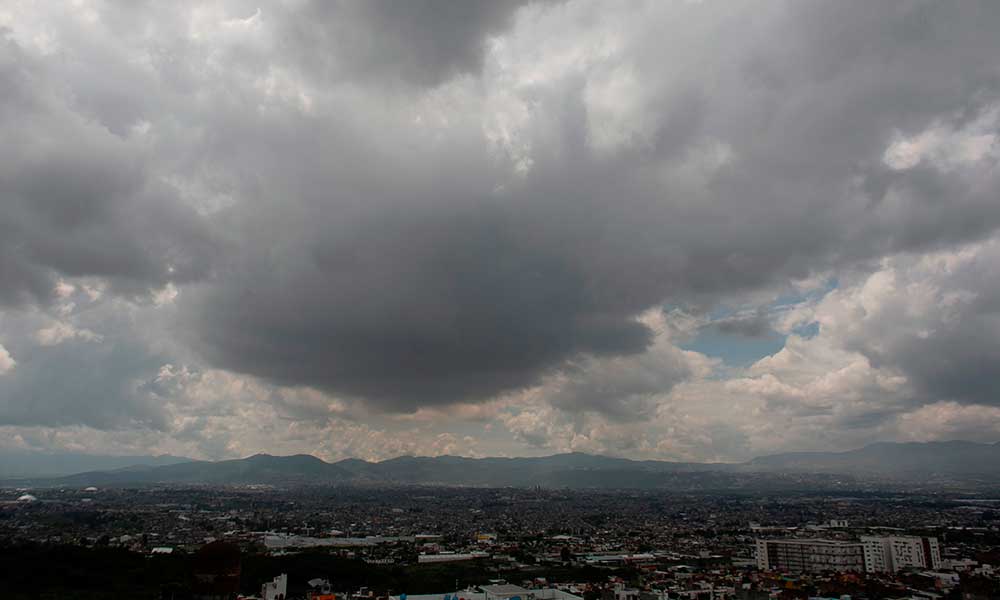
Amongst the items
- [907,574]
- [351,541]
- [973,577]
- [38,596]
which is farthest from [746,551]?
[38,596]

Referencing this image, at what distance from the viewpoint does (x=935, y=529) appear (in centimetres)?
7506

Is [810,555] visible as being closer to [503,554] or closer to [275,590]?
[503,554]

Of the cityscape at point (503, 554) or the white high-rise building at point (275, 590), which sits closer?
the white high-rise building at point (275, 590)

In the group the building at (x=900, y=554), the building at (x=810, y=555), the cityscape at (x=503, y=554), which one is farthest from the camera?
the building at (x=810, y=555)

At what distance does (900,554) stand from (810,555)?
646cm

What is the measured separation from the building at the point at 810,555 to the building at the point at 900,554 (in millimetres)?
767

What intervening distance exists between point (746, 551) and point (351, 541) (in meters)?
44.0

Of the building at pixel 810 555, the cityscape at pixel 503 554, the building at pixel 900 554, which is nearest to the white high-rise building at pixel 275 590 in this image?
the cityscape at pixel 503 554

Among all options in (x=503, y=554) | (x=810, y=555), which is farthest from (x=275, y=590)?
(x=810, y=555)

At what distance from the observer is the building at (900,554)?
4941 cm

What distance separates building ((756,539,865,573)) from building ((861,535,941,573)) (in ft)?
2.52

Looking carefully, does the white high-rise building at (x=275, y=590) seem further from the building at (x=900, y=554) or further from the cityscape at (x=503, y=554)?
the building at (x=900, y=554)

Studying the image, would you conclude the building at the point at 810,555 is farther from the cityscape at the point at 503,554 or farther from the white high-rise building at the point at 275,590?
the white high-rise building at the point at 275,590

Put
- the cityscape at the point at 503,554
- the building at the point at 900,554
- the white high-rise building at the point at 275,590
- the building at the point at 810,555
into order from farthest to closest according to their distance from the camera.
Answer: the building at the point at 810,555, the building at the point at 900,554, the cityscape at the point at 503,554, the white high-rise building at the point at 275,590
